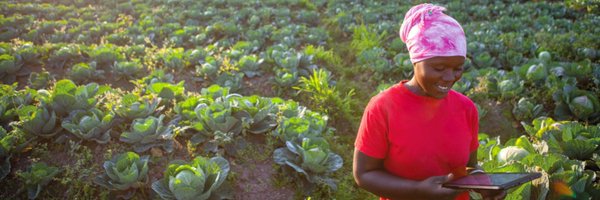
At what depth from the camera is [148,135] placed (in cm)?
326

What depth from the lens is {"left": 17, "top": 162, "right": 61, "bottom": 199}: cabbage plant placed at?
2887 millimetres

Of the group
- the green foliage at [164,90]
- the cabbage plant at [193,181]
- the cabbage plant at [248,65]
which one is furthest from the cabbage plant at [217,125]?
the cabbage plant at [248,65]

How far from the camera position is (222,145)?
134 inches

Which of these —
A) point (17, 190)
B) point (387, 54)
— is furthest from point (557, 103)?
point (17, 190)

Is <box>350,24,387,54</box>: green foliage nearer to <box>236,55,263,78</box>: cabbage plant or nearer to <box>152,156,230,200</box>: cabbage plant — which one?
<box>236,55,263,78</box>: cabbage plant

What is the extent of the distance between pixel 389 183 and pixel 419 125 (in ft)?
0.91

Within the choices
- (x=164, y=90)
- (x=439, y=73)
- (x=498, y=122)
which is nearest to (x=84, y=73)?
(x=164, y=90)

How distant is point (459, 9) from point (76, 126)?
940cm

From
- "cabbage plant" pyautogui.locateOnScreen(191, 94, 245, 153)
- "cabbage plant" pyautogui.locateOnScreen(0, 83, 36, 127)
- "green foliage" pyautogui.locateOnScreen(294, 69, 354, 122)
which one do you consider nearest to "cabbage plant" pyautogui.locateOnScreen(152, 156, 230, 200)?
"cabbage plant" pyautogui.locateOnScreen(191, 94, 245, 153)

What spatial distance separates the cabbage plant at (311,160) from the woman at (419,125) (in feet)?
4.39

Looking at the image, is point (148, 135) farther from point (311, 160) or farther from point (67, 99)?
point (311, 160)

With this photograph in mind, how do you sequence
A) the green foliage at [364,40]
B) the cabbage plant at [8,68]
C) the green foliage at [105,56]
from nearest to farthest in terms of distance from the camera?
the cabbage plant at [8,68], the green foliage at [105,56], the green foliage at [364,40]

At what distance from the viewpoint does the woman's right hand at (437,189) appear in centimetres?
141

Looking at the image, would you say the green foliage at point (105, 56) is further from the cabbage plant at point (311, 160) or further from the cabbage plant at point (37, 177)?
the cabbage plant at point (311, 160)
